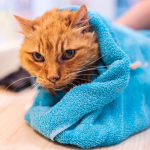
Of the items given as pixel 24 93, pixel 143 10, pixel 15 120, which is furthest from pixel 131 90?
pixel 143 10

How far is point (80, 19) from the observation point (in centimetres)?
90

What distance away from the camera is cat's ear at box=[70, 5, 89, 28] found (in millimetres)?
873

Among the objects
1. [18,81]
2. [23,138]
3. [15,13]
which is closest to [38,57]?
[23,138]

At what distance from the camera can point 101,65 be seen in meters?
0.93

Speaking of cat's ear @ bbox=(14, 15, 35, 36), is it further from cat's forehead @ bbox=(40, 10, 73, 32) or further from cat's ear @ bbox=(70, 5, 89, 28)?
cat's ear @ bbox=(70, 5, 89, 28)

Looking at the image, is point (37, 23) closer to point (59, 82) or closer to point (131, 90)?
point (59, 82)

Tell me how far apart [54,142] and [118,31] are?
2.35 ft

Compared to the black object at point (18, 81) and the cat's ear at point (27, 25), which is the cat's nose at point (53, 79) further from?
the black object at point (18, 81)

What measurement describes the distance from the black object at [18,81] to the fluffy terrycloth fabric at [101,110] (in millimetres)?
676

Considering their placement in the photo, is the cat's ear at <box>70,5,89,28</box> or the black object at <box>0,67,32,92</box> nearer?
the cat's ear at <box>70,5,89,28</box>

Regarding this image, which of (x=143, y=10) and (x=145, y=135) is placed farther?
(x=143, y=10)

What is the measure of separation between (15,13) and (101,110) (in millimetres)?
1790

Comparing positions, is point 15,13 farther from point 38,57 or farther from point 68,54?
point 68,54

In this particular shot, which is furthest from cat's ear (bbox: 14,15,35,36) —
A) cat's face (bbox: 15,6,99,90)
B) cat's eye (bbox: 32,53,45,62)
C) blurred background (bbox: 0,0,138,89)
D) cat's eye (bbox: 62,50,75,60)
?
blurred background (bbox: 0,0,138,89)
